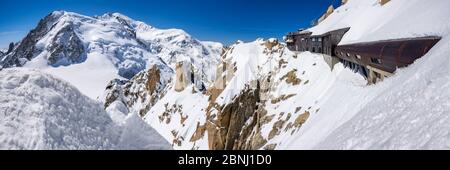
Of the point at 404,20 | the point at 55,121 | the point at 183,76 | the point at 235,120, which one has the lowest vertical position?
the point at 235,120

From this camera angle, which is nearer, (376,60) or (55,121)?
(55,121)

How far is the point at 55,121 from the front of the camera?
29.3 feet

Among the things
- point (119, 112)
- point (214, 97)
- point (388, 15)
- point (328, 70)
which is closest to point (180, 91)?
point (214, 97)

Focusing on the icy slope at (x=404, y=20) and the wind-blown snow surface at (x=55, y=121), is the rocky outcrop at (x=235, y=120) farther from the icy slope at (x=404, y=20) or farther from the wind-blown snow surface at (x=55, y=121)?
the wind-blown snow surface at (x=55, y=121)

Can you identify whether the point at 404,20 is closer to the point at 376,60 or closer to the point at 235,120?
the point at 376,60

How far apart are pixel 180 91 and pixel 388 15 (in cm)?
6294

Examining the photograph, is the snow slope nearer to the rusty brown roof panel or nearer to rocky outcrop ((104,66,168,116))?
the rusty brown roof panel

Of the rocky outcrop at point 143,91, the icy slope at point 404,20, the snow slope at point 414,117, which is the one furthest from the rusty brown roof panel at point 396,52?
the rocky outcrop at point 143,91

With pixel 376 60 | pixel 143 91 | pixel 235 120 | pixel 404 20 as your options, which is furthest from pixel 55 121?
pixel 143 91

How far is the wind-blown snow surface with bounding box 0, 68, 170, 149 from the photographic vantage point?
8.43 m

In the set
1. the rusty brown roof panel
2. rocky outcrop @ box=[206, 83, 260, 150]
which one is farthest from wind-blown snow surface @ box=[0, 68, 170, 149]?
rocky outcrop @ box=[206, 83, 260, 150]

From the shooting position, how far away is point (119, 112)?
1098cm

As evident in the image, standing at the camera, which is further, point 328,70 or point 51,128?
point 328,70
